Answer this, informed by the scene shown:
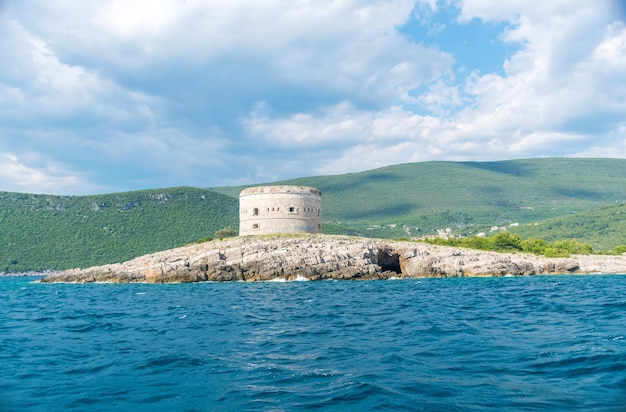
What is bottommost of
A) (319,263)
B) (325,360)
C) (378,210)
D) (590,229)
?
(325,360)

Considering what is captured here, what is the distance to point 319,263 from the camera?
38656mm

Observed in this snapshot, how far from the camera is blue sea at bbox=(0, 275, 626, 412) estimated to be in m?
6.86

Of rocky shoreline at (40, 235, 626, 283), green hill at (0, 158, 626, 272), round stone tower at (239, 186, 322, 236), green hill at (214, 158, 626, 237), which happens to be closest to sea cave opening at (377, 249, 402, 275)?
rocky shoreline at (40, 235, 626, 283)

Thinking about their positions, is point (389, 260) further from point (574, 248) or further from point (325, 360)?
point (325, 360)

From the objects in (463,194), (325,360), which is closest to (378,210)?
(463,194)

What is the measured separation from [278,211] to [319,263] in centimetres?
1251

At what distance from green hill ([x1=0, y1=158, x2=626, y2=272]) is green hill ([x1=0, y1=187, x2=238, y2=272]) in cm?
17

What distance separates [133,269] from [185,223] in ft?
150

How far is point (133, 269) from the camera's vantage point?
A: 40750 mm

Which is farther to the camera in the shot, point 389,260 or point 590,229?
point 590,229

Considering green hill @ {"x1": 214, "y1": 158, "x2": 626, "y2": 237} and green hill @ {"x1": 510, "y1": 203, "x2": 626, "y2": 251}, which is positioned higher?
green hill @ {"x1": 214, "y1": 158, "x2": 626, "y2": 237}

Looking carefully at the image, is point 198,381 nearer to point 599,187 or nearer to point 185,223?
point 185,223

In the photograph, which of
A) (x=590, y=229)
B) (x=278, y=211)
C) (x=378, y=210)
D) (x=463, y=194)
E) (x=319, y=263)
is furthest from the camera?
(x=463, y=194)

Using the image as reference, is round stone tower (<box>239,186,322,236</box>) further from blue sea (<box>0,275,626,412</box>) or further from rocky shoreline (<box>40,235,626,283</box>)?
blue sea (<box>0,275,626,412</box>)
